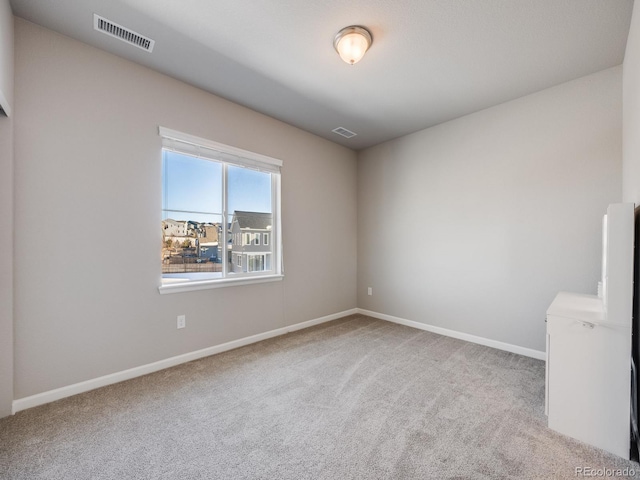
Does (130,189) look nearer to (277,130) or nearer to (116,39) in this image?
(116,39)

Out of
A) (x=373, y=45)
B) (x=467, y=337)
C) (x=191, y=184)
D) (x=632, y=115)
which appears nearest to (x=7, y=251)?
(x=191, y=184)

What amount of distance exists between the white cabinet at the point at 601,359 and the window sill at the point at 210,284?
271cm

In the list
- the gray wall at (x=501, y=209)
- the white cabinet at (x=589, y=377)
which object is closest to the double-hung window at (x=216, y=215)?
the gray wall at (x=501, y=209)

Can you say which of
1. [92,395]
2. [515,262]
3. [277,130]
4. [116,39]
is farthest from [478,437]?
[116,39]

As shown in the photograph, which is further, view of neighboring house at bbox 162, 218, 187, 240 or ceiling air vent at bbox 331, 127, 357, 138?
ceiling air vent at bbox 331, 127, 357, 138

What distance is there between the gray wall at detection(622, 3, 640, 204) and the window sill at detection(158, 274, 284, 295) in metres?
3.22

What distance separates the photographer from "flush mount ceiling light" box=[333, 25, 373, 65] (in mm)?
2096

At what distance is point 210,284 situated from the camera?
2.99m

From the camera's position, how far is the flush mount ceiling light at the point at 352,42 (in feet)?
6.88

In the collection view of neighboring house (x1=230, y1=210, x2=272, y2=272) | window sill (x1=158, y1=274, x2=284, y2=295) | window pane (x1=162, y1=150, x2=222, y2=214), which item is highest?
window pane (x1=162, y1=150, x2=222, y2=214)

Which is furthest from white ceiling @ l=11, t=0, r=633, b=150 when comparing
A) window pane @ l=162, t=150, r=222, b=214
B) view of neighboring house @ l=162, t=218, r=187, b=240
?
view of neighboring house @ l=162, t=218, r=187, b=240

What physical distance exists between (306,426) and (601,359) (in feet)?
6.01

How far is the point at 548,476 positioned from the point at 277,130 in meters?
3.81

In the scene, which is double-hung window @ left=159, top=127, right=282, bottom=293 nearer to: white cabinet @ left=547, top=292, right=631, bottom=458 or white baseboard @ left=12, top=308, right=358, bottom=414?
white baseboard @ left=12, top=308, right=358, bottom=414
